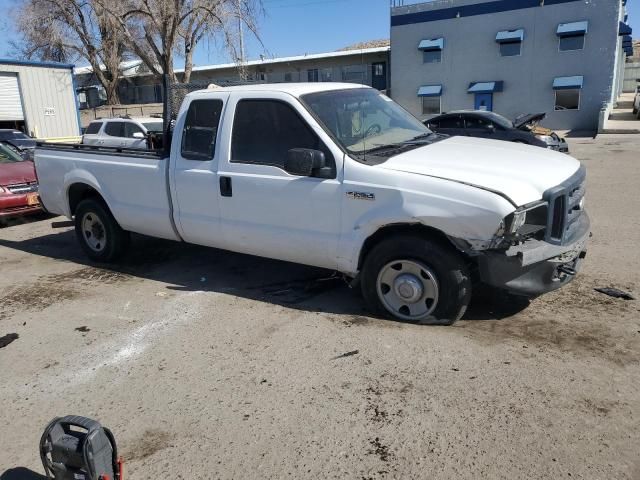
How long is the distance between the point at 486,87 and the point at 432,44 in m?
4.18

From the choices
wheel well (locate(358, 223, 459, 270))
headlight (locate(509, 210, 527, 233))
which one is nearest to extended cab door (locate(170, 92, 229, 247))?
wheel well (locate(358, 223, 459, 270))

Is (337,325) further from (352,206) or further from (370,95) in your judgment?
(370,95)

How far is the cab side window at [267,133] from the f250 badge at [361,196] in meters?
0.47

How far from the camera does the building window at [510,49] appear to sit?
30.6 m

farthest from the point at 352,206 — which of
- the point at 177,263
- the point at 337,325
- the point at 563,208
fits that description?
the point at 177,263

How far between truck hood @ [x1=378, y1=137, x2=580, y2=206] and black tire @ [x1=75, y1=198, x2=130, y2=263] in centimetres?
360

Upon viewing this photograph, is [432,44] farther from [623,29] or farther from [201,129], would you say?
[201,129]

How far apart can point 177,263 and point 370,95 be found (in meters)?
3.04

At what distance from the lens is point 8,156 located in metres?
10.4

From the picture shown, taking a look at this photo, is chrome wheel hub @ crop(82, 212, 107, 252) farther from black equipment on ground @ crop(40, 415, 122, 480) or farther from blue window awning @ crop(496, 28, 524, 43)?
blue window awning @ crop(496, 28, 524, 43)

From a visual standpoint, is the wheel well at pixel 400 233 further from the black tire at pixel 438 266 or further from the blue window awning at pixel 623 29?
the blue window awning at pixel 623 29

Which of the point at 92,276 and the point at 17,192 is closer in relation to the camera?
the point at 92,276

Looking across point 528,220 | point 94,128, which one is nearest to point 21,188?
point 94,128

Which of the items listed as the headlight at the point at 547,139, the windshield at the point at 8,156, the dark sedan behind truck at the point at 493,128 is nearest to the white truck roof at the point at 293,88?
the windshield at the point at 8,156
